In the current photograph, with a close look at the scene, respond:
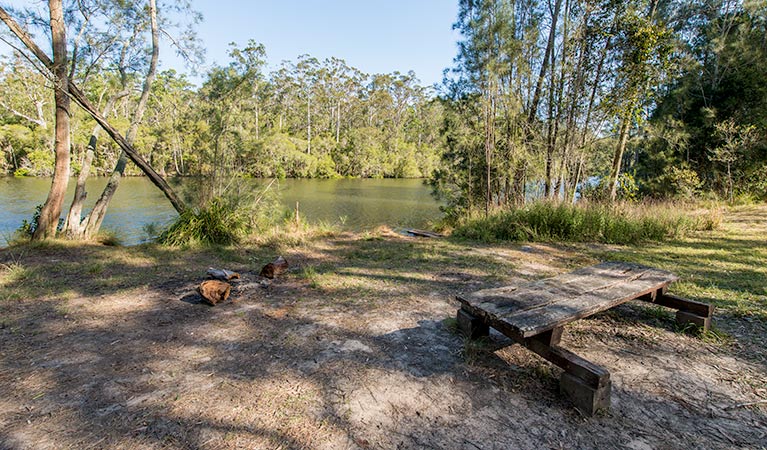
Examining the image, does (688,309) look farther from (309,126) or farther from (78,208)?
(309,126)

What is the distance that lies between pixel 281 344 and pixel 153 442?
91 centimetres

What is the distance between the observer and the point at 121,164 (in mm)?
6852

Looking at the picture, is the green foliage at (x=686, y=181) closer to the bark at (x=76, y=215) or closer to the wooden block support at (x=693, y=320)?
the wooden block support at (x=693, y=320)

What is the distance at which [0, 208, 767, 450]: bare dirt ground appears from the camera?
1564mm

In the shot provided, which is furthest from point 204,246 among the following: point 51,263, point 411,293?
point 411,293

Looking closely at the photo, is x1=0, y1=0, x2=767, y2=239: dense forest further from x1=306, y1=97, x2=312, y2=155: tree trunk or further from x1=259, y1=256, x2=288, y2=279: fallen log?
x1=306, y1=97, x2=312, y2=155: tree trunk

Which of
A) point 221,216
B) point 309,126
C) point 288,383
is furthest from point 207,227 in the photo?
point 309,126

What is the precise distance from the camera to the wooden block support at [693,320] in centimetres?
244

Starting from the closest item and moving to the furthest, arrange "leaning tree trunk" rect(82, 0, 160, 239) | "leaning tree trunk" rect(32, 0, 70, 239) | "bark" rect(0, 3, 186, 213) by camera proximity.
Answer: "bark" rect(0, 3, 186, 213)
"leaning tree trunk" rect(32, 0, 70, 239)
"leaning tree trunk" rect(82, 0, 160, 239)

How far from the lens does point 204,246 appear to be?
5680 mm

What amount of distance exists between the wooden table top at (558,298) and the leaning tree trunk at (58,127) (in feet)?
22.1

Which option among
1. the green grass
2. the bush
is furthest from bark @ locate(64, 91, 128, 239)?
the green grass

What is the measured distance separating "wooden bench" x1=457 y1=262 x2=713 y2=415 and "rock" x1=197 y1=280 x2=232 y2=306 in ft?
6.64

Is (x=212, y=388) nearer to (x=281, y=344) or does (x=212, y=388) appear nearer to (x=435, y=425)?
(x=281, y=344)
